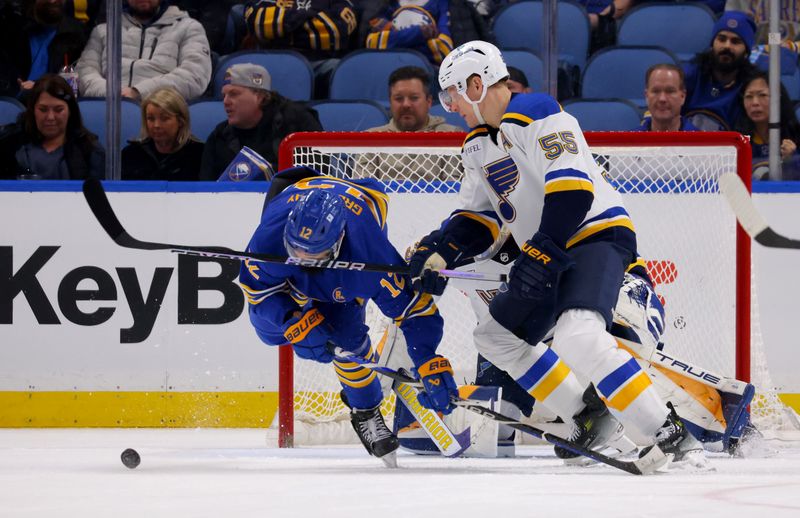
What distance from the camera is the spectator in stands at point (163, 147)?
15.3 ft

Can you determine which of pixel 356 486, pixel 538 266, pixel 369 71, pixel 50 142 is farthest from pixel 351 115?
pixel 356 486

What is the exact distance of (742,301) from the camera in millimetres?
3990

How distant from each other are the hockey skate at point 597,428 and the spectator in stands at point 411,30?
231 cm

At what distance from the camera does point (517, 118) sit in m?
3.07

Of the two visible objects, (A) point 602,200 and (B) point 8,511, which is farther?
(A) point 602,200

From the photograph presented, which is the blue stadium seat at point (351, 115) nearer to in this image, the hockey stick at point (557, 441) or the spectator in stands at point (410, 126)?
the spectator in stands at point (410, 126)

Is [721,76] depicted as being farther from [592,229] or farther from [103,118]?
[103,118]

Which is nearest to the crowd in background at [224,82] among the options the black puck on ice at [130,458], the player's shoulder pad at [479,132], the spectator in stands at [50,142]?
the spectator in stands at [50,142]

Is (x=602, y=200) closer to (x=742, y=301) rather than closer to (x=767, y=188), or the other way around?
(x=742, y=301)

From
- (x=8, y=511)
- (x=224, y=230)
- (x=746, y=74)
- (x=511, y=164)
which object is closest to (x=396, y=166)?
(x=224, y=230)

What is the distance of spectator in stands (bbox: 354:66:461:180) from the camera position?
14.0 ft

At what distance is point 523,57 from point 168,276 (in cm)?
163

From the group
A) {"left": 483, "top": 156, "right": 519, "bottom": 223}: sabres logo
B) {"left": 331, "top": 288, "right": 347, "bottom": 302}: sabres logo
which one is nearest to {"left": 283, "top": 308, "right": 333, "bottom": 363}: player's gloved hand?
{"left": 331, "top": 288, "right": 347, "bottom": 302}: sabres logo

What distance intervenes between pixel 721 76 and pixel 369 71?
4.71ft
